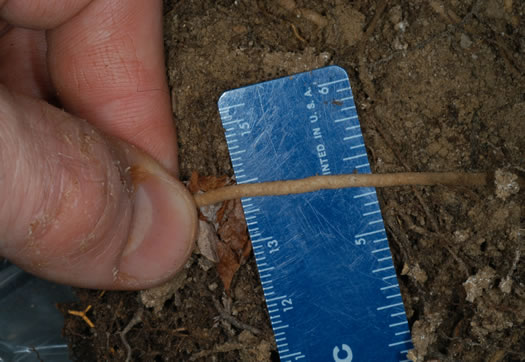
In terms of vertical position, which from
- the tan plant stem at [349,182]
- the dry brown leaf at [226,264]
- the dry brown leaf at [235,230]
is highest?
the tan plant stem at [349,182]

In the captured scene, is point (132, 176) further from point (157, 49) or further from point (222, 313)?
point (222, 313)

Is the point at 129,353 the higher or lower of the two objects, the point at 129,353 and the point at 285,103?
the lower

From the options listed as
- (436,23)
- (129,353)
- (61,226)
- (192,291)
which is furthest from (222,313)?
(436,23)

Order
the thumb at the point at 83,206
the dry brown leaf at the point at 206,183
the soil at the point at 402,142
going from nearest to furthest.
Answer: the thumb at the point at 83,206
the soil at the point at 402,142
the dry brown leaf at the point at 206,183

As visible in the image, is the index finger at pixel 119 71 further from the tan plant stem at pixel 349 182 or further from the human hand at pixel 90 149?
the tan plant stem at pixel 349 182

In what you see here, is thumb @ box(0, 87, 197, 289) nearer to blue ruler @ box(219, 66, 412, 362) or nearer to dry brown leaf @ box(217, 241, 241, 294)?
dry brown leaf @ box(217, 241, 241, 294)

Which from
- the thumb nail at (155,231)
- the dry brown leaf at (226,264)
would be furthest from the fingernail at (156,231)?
the dry brown leaf at (226,264)
